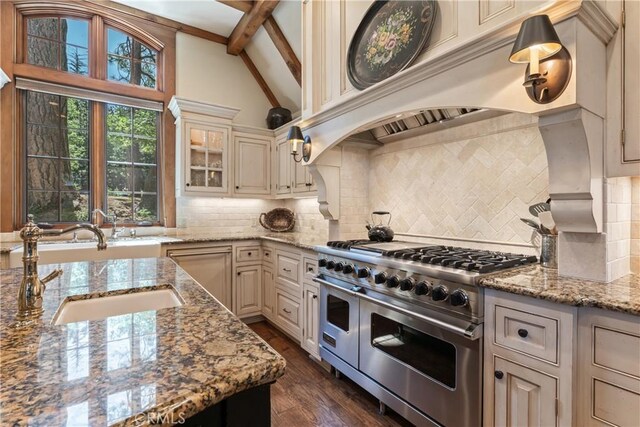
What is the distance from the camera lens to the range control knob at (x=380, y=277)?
1837mm

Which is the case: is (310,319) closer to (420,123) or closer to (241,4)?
(420,123)

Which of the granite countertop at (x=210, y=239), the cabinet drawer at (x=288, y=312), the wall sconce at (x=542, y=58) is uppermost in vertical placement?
the wall sconce at (x=542, y=58)

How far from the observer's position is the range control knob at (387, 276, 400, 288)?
1.77 m

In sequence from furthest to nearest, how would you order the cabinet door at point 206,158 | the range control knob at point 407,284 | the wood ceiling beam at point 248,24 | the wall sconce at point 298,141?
the cabinet door at point 206,158 < the wood ceiling beam at point 248,24 < the wall sconce at point 298,141 < the range control knob at point 407,284

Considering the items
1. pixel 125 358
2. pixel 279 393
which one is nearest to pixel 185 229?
pixel 279 393

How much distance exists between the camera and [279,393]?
2.15 m

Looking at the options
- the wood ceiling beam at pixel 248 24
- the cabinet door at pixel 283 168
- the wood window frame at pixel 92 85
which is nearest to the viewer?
the wood window frame at pixel 92 85

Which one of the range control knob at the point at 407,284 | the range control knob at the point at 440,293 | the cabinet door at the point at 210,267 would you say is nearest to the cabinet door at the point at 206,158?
the cabinet door at the point at 210,267

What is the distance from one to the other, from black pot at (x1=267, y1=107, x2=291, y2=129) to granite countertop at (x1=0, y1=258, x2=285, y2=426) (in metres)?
3.32

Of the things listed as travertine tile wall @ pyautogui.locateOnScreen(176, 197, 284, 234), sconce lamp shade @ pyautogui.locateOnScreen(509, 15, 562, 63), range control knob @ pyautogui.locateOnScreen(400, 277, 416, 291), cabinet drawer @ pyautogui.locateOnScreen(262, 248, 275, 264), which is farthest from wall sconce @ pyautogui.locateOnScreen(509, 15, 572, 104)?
travertine tile wall @ pyautogui.locateOnScreen(176, 197, 284, 234)

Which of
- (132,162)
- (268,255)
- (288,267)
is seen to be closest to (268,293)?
(268,255)

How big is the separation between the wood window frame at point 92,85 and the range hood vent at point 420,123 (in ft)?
8.06

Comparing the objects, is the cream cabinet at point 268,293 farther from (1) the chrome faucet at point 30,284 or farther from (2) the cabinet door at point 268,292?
(1) the chrome faucet at point 30,284

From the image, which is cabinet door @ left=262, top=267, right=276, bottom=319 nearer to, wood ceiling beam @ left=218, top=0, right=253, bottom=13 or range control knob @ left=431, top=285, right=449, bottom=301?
range control knob @ left=431, top=285, right=449, bottom=301
